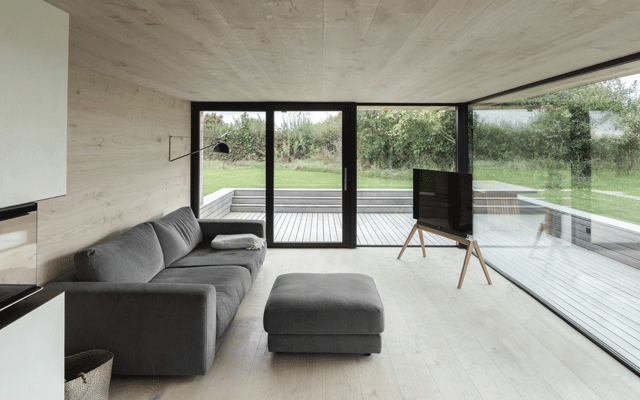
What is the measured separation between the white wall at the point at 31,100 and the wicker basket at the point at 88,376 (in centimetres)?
105

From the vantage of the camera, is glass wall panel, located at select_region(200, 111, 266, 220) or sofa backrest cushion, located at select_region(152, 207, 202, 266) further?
glass wall panel, located at select_region(200, 111, 266, 220)

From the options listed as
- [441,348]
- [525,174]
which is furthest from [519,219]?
[441,348]

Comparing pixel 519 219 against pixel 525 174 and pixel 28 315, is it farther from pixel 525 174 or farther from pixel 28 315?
pixel 28 315

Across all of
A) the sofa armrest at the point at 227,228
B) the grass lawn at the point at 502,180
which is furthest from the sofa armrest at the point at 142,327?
the grass lawn at the point at 502,180

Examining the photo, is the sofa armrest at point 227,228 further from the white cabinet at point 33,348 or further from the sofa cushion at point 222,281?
the white cabinet at point 33,348

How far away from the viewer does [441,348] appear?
2.89 metres

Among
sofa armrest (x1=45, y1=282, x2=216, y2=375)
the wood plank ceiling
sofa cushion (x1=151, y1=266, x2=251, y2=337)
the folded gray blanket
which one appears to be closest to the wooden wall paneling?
the wood plank ceiling

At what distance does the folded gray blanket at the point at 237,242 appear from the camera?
4273mm

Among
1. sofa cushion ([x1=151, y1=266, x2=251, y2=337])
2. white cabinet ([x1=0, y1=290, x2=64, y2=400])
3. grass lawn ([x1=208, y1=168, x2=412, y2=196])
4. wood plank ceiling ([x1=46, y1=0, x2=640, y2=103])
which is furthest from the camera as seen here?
grass lawn ([x1=208, y1=168, x2=412, y2=196])

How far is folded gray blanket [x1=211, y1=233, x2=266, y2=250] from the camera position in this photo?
4.27m

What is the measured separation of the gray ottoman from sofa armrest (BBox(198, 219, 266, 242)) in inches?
Answer: 82.3

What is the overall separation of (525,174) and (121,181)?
4252 millimetres

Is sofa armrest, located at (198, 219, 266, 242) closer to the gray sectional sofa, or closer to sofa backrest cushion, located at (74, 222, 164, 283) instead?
sofa backrest cushion, located at (74, 222, 164, 283)

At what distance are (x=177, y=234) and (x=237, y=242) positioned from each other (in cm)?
65
